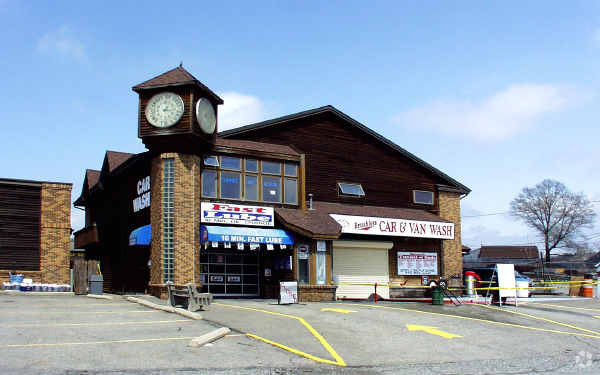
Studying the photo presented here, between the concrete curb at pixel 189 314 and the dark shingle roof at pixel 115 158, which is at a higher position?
the dark shingle roof at pixel 115 158

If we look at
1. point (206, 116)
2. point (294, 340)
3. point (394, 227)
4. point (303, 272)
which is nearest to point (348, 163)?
point (394, 227)

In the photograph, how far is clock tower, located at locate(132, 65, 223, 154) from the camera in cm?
2522

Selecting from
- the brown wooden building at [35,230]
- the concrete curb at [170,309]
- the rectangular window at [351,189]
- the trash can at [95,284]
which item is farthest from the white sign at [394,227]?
the brown wooden building at [35,230]

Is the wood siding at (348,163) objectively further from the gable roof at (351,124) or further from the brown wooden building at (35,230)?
the brown wooden building at (35,230)

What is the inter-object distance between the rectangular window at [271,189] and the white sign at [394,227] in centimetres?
306

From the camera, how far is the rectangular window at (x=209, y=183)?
2684 centimetres

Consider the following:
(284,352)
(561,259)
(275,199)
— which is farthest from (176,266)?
(561,259)

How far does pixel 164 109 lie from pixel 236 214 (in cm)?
544

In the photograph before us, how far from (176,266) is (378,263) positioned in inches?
473

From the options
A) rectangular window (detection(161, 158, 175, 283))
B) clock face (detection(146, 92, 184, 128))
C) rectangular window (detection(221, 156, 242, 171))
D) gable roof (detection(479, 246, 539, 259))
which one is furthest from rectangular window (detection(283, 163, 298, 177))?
gable roof (detection(479, 246, 539, 259))

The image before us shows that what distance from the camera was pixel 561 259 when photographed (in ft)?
328

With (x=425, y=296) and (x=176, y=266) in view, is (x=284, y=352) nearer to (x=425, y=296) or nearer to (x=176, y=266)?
(x=176, y=266)

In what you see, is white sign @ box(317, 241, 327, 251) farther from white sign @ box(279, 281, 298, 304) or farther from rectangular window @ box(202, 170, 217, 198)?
rectangular window @ box(202, 170, 217, 198)

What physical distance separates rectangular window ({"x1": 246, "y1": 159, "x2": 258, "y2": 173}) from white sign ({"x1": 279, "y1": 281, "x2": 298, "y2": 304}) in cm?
655
